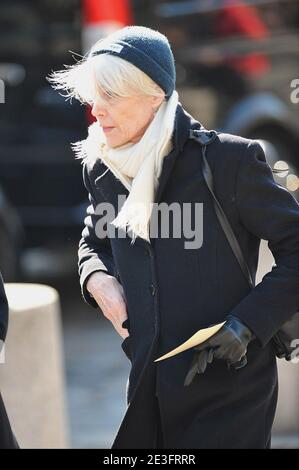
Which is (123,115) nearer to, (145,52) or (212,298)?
(145,52)

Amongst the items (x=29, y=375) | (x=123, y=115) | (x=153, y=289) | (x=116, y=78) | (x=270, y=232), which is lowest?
(x=29, y=375)

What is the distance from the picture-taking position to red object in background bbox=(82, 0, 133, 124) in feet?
24.5

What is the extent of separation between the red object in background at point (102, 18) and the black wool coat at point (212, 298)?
4.36 meters

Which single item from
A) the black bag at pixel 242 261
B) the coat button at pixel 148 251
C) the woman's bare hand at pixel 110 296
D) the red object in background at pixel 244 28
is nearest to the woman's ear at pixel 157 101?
the black bag at pixel 242 261

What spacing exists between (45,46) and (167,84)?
4475mm

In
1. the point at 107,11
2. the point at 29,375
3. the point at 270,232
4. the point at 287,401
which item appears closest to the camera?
the point at 270,232

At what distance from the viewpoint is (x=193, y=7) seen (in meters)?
7.49

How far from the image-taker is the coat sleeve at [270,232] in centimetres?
308

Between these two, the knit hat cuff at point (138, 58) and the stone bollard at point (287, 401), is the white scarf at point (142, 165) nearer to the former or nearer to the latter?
the knit hat cuff at point (138, 58)

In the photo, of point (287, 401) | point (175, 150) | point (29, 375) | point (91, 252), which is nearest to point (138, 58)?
point (175, 150)

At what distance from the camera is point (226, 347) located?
9.80 ft

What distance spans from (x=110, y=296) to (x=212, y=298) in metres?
0.32

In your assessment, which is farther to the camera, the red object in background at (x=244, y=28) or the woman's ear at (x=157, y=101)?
the red object in background at (x=244, y=28)
